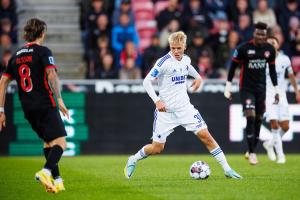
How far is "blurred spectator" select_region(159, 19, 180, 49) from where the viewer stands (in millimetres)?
22312

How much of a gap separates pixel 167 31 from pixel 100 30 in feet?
5.76

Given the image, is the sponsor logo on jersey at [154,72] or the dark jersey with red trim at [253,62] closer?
the sponsor logo on jersey at [154,72]

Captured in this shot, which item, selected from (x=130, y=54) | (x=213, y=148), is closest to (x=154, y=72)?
(x=213, y=148)

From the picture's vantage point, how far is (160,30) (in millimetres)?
23156

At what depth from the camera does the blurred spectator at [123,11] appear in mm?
22875

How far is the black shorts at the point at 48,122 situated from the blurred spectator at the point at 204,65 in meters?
10.6

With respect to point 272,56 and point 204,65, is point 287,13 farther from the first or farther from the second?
point 272,56

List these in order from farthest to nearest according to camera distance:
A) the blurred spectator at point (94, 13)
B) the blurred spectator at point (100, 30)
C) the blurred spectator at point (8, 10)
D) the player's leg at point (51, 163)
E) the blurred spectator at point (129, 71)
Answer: the blurred spectator at point (8, 10) → the blurred spectator at point (94, 13) → the blurred spectator at point (100, 30) → the blurred spectator at point (129, 71) → the player's leg at point (51, 163)

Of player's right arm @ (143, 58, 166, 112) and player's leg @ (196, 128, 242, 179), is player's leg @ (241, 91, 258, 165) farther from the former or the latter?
player's right arm @ (143, 58, 166, 112)

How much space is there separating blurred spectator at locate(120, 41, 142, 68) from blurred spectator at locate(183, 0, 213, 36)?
1621 mm

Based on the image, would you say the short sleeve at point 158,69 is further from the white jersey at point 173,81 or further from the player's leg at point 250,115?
the player's leg at point 250,115

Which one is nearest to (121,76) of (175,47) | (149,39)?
(149,39)

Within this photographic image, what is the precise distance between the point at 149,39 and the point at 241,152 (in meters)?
4.54

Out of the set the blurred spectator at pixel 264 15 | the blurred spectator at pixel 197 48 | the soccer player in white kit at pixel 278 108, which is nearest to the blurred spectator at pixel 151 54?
the blurred spectator at pixel 197 48
